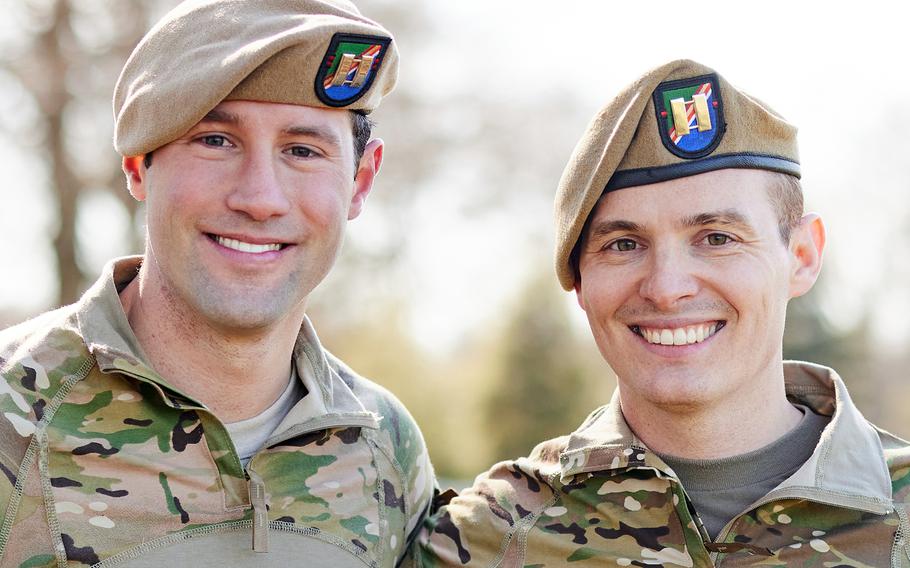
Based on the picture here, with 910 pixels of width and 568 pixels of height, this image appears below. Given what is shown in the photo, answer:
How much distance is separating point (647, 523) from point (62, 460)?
5.68ft

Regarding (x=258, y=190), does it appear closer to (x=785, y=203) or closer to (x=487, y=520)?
(x=487, y=520)

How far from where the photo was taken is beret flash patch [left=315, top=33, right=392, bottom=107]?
358 centimetres

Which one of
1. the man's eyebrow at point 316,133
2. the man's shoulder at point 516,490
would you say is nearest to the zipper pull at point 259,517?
the man's shoulder at point 516,490

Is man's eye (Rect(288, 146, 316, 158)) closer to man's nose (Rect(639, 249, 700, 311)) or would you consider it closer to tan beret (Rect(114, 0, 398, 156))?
tan beret (Rect(114, 0, 398, 156))

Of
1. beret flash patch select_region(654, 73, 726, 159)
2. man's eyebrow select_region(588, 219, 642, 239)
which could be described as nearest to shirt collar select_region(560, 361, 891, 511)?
man's eyebrow select_region(588, 219, 642, 239)

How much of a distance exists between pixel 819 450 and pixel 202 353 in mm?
1910

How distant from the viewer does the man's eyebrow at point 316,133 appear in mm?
3559

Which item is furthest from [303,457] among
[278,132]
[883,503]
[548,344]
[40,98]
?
[40,98]

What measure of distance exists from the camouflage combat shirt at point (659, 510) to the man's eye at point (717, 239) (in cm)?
65

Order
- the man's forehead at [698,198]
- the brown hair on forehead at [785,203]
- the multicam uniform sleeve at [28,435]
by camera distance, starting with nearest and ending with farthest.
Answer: the multicam uniform sleeve at [28,435] < the man's forehead at [698,198] < the brown hair on forehead at [785,203]

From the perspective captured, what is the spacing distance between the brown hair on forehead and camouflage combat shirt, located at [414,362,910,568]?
1.78 ft

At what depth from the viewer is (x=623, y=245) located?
365 cm

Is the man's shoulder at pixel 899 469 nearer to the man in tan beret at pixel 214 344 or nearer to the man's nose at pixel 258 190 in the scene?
the man in tan beret at pixel 214 344

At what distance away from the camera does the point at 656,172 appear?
354 centimetres
